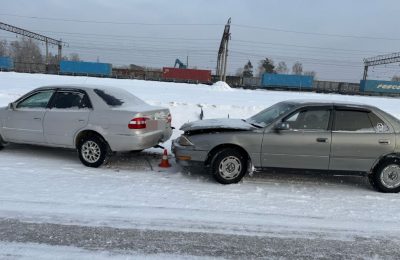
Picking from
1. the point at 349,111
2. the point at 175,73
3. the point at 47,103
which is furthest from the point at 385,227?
the point at 175,73

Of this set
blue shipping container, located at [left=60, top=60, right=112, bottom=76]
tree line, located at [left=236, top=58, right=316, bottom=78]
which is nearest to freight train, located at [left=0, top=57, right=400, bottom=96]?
blue shipping container, located at [left=60, top=60, right=112, bottom=76]

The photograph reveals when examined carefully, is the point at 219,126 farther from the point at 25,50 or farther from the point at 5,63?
the point at 25,50

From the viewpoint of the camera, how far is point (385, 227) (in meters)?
4.63

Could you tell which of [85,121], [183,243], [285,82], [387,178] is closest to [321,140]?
[387,178]

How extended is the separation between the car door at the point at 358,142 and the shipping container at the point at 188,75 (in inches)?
2020

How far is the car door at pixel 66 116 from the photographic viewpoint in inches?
267

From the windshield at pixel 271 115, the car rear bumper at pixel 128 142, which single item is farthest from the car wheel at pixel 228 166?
the car rear bumper at pixel 128 142

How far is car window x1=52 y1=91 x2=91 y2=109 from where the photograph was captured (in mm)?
6885

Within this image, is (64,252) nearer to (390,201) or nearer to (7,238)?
(7,238)

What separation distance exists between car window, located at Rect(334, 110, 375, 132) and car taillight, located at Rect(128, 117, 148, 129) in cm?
343

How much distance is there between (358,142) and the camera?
19.6 feet

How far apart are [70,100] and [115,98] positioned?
2.89 ft

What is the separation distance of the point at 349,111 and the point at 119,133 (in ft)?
13.6

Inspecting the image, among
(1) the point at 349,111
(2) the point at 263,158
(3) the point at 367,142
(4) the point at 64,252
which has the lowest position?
(4) the point at 64,252
